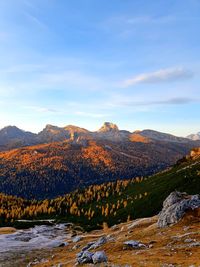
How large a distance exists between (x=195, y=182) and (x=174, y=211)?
255 ft

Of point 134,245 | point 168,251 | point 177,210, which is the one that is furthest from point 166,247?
point 177,210

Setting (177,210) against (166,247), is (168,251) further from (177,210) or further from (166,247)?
(177,210)

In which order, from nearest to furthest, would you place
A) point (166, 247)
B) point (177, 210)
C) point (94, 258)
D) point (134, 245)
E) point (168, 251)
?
point (94, 258)
point (168, 251)
point (166, 247)
point (134, 245)
point (177, 210)

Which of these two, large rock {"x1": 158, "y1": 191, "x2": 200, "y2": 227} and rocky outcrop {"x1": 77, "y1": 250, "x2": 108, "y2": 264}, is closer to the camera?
rocky outcrop {"x1": 77, "y1": 250, "x2": 108, "y2": 264}

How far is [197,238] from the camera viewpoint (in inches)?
1810

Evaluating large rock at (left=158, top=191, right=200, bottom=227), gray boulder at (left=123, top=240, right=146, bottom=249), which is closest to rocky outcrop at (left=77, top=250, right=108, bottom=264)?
gray boulder at (left=123, top=240, right=146, bottom=249)

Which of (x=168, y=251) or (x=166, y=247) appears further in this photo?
(x=166, y=247)

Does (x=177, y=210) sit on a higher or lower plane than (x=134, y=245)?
higher

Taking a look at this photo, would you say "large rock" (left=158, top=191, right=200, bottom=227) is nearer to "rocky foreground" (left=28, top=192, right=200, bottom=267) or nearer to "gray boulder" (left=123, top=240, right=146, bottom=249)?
"rocky foreground" (left=28, top=192, right=200, bottom=267)

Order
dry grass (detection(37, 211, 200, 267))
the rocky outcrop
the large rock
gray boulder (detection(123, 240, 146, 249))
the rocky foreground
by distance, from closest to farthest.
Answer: dry grass (detection(37, 211, 200, 267)), the rocky foreground, the rocky outcrop, gray boulder (detection(123, 240, 146, 249)), the large rock

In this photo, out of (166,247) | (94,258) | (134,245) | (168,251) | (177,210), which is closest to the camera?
(94,258)

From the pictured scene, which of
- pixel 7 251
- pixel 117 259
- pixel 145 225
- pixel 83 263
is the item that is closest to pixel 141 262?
pixel 117 259

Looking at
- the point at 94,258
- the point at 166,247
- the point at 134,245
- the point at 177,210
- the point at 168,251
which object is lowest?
the point at 134,245

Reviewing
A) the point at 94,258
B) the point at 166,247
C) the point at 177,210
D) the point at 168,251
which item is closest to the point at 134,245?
the point at 166,247
